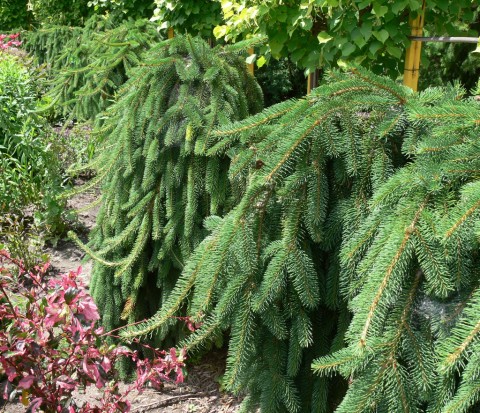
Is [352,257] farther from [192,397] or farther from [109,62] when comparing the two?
[109,62]

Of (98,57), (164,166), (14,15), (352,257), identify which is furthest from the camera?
(14,15)

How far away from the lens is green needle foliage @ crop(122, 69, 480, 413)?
57.4 inches

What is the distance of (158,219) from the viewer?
3105mm

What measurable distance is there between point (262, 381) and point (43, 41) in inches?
325

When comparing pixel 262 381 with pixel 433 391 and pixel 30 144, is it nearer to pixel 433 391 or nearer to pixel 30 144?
pixel 433 391

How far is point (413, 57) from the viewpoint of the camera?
334 centimetres

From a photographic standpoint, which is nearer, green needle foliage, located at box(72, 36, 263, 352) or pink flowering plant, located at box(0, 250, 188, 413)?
pink flowering plant, located at box(0, 250, 188, 413)

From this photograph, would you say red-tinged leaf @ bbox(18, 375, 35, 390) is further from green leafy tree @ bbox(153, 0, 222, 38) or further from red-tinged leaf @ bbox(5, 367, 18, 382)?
green leafy tree @ bbox(153, 0, 222, 38)

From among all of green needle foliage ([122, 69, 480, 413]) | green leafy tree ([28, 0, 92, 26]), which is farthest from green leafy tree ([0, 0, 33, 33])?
green needle foliage ([122, 69, 480, 413])

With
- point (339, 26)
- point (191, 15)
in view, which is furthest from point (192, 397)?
point (191, 15)

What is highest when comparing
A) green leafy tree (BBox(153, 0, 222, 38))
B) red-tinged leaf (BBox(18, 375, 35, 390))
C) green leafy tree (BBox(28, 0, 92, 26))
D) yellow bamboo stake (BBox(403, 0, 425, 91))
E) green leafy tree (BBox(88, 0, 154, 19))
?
green leafy tree (BBox(28, 0, 92, 26))

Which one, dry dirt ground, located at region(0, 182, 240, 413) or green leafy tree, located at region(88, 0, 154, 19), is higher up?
green leafy tree, located at region(88, 0, 154, 19)

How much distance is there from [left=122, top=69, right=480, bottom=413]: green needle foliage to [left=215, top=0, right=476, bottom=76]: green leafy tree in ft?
4.06

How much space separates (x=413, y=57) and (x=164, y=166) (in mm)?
1510
